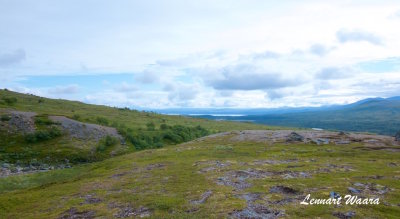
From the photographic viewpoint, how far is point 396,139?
56.1 m

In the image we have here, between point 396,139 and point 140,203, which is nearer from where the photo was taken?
point 140,203

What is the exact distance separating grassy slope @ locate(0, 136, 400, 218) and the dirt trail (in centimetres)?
1717

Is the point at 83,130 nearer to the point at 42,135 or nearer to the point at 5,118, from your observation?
the point at 42,135

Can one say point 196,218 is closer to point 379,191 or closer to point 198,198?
point 198,198

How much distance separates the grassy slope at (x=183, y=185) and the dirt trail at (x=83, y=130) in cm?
1717

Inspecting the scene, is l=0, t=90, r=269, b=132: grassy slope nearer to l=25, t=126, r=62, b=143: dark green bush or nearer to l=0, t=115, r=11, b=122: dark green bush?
l=25, t=126, r=62, b=143: dark green bush

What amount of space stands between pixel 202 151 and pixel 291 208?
101ft

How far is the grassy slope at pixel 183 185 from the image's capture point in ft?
70.5

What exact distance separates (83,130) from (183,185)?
42.4 metres

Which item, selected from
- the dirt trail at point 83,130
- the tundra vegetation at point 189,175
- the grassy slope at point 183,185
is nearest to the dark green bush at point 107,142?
the tundra vegetation at point 189,175

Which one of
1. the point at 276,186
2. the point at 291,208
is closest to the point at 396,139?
the point at 276,186

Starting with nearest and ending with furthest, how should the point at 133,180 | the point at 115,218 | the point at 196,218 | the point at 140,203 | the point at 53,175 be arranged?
the point at 196,218
the point at 115,218
the point at 140,203
the point at 133,180
the point at 53,175

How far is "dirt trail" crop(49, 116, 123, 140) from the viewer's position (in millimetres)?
63219

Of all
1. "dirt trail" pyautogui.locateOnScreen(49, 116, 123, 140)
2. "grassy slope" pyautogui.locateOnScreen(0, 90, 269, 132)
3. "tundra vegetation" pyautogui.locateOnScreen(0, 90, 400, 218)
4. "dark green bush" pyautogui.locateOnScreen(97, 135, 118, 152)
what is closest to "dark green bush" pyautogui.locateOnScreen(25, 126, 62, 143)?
"tundra vegetation" pyautogui.locateOnScreen(0, 90, 400, 218)
